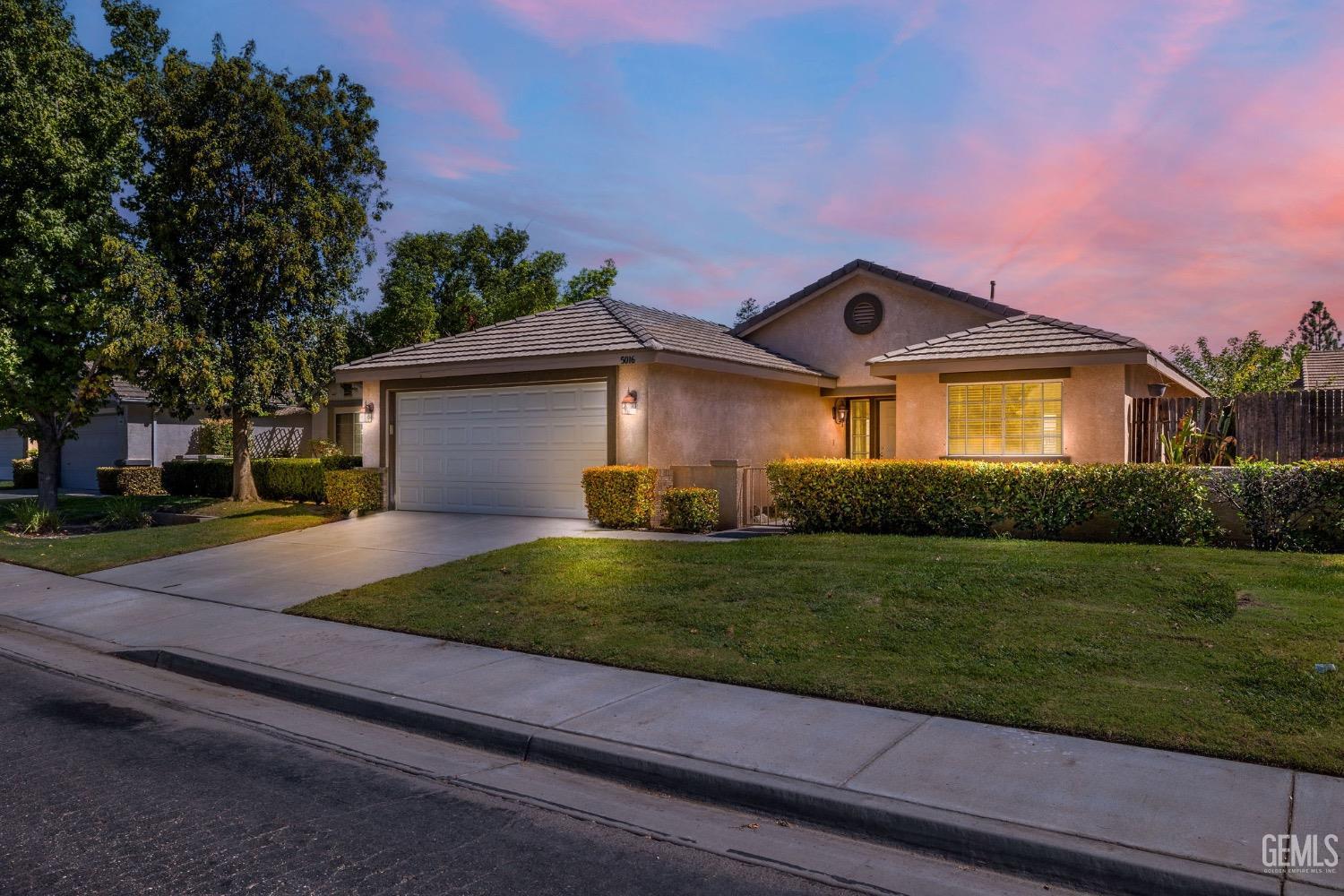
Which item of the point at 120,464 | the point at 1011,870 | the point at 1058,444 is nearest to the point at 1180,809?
the point at 1011,870

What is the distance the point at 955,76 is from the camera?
1374cm

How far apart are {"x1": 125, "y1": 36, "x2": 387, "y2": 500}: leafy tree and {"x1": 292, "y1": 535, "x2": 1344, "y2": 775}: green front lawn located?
1233 cm

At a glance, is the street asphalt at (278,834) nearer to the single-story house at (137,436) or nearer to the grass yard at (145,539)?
the grass yard at (145,539)

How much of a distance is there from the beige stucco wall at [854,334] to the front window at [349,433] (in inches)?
601

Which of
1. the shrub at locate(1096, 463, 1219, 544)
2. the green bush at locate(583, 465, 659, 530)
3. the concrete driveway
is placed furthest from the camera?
the green bush at locate(583, 465, 659, 530)

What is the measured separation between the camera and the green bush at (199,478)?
1072 inches

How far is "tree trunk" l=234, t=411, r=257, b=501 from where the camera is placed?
77.1 feet

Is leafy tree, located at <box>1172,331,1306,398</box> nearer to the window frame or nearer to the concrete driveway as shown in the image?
Answer: the window frame

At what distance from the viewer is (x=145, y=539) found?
1625cm

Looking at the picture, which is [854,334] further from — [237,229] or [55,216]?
[55,216]

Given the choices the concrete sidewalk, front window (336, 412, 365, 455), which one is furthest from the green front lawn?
front window (336, 412, 365, 455)

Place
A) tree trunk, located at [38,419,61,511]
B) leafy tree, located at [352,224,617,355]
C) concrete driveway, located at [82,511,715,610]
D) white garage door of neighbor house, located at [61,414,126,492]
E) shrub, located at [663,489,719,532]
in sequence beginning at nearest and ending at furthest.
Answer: concrete driveway, located at [82,511,715,610]
shrub, located at [663,489,719,532]
tree trunk, located at [38,419,61,511]
white garage door of neighbor house, located at [61,414,126,492]
leafy tree, located at [352,224,617,355]

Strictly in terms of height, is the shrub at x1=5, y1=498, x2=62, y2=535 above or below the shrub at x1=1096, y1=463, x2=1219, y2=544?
below

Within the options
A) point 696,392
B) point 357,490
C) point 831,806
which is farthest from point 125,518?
point 831,806
